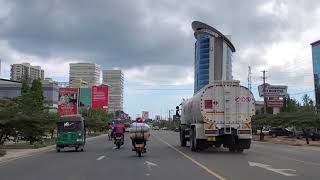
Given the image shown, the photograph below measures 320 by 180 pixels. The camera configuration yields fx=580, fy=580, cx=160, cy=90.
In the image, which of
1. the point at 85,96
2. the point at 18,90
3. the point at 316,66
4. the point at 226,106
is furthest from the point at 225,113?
the point at 18,90

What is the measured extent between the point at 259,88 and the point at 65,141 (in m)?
75.5

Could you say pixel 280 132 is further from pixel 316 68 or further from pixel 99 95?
pixel 99 95

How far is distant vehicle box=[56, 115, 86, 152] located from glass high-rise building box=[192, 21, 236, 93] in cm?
7119

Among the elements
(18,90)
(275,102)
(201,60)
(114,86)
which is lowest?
(275,102)

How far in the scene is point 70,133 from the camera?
36.3 meters

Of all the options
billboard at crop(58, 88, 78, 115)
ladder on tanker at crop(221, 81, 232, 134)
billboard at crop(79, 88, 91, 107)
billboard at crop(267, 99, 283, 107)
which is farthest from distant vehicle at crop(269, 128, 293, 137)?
ladder on tanker at crop(221, 81, 232, 134)

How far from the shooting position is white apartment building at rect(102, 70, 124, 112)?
181750 mm

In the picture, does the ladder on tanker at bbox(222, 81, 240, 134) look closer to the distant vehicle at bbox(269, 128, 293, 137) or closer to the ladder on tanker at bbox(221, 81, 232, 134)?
the ladder on tanker at bbox(221, 81, 232, 134)

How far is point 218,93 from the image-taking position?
32.0 m

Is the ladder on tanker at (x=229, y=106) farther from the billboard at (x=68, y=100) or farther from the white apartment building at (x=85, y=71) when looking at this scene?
the white apartment building at (x=85, y=71)

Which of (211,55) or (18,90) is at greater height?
(211,55)

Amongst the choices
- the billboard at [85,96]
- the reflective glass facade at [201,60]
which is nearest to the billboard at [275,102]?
the reflective glass facade at [201,60]

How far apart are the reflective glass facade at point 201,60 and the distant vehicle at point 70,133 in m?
69.6

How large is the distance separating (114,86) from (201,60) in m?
71.4
